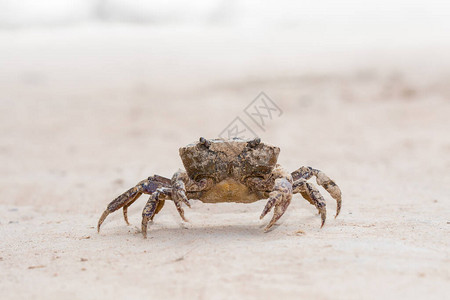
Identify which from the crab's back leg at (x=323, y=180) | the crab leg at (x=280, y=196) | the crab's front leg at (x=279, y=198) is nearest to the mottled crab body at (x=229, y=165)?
the crab's front leg at (x=279, y=198)

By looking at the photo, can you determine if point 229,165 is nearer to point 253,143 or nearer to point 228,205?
point 253,143

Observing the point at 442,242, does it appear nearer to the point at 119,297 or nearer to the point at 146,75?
the point at 119,297

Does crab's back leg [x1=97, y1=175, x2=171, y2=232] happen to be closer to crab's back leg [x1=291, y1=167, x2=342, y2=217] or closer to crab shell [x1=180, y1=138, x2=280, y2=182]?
crab shell [x1=180, y1=138, x2=280, y2=182]

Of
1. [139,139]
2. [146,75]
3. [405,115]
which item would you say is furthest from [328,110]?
[146,75]

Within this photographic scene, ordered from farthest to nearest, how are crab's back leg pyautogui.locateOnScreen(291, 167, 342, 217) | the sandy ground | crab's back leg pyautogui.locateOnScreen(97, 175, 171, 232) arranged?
crab's back leg pyautogui.locateOnScreen(291, 167, 342, 217)
crab's back leg pyautogui.locateOnScreen(97, 175, 171, 232)
the sandy ground

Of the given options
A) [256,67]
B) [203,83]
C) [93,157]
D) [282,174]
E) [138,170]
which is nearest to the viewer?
[282,174]

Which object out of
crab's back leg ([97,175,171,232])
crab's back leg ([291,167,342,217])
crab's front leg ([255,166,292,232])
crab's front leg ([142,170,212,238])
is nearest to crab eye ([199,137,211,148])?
crab's front leg ([142,170,212,238])

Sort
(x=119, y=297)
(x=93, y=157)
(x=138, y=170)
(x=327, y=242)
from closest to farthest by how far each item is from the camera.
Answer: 1. (x=119, y=297)
2. (x=327, y=242)
3. (x=138, y=170)
4. (x=93, y=157)

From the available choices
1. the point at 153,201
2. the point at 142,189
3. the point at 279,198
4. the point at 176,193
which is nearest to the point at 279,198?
the point at 279,198
